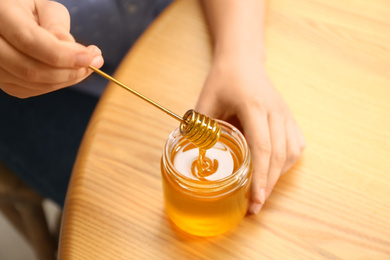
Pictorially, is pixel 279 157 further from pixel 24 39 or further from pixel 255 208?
pixel 24 39

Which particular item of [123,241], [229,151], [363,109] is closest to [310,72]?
[363,109]

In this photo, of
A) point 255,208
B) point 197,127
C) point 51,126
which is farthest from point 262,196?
point 51,126

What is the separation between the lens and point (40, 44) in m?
0.44

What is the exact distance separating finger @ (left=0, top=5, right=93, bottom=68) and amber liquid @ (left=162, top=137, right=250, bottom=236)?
0.16 m

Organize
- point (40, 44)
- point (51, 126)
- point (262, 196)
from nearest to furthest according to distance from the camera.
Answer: point (40, 44) < point (262, 196) < point (51, 126)

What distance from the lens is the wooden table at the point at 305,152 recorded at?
54cm

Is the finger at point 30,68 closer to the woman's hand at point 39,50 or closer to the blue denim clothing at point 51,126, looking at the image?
the woman's hand at point 39,50

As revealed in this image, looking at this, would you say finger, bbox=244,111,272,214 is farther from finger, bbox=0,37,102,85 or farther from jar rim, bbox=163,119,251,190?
finger, bbox=0,37,102,85

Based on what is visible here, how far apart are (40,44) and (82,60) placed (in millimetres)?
41

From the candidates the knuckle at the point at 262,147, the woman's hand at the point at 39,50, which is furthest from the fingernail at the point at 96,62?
the knuckle at the point at 262,147

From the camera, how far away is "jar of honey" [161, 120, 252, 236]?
0.50 meters

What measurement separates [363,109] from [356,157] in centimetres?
8

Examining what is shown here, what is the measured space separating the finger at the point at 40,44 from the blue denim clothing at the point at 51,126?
1.31 ft

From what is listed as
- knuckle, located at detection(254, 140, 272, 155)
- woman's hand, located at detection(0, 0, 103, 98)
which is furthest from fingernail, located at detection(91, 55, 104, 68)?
knuckle, located at detection(254, 140, 272, 155)
